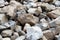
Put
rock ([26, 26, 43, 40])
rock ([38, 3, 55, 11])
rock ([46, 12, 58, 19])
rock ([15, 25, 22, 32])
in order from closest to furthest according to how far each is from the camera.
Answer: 1. rock ([26, 26, 43, 40])
2. rock ([15, 25, 22, 32])
3. rock ([46, 12, 58, 19])
4. rock ([38, 3, 55, 11])

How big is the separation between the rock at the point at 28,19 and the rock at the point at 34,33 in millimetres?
107

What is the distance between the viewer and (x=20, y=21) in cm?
121

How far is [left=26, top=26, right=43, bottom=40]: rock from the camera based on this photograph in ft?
3.41

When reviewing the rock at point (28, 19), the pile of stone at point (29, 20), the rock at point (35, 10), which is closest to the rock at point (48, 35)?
the pile of stone at point (29, 20)

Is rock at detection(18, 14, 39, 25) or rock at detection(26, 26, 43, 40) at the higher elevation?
rock at detection(18, 14, 39, 25)

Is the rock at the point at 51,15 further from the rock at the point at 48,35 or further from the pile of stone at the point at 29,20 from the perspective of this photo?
the rock at the point at 48,35

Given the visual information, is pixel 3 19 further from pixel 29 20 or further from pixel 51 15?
pixel 51 15

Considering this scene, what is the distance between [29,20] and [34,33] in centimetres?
17

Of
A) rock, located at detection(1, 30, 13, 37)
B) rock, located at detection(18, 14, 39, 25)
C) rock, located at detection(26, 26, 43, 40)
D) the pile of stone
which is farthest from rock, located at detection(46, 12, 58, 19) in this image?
rock, located at detection(1, 30, 13, 37)

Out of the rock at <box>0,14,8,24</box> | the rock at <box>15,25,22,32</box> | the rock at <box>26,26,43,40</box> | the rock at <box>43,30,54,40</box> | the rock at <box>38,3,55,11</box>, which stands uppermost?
the rock at <box>38,3,55,11</box>

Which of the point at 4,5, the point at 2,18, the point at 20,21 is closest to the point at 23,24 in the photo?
the point at 20,21

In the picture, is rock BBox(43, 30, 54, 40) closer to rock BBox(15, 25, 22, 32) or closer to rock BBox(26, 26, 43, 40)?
rock BBox(26, 26, 43, 40)

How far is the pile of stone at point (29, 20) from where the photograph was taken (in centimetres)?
110

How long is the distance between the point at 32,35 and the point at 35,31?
40 mm
